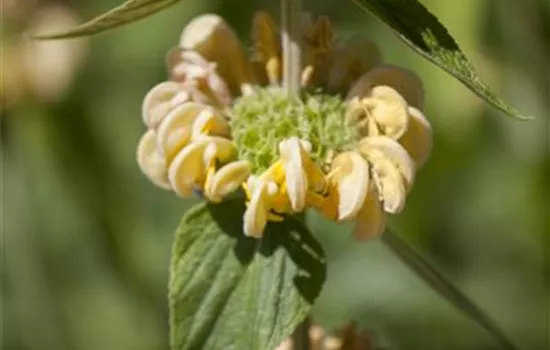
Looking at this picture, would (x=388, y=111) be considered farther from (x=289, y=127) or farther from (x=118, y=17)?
(x=118, y=17)

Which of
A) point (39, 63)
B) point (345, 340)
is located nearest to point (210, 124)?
point (345, 340)

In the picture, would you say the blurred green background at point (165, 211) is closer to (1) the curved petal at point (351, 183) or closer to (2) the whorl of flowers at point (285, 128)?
(2) the whorl of flowers at point (285, 128)

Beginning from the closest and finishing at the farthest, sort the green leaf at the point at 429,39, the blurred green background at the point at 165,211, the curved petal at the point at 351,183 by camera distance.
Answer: the green leaf at the point at 429,39 → the curved petal at the point at 351,183 → the blurred green background at the point at 165,211

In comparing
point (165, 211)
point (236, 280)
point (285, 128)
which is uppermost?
point (285, 128)

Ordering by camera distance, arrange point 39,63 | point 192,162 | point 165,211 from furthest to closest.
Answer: point 165,211 → point 39,63 → point 192,162

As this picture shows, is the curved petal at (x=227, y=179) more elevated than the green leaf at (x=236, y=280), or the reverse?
the curved petal at (x=227, y=179)

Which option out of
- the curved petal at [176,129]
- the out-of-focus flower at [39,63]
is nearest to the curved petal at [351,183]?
the curved petal at [176,129]

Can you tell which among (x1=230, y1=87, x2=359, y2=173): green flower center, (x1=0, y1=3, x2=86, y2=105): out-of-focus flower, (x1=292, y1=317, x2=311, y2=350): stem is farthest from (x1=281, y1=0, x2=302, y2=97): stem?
(x1=0, y1=3, x2=86, y2=105): out-of-focus flower
